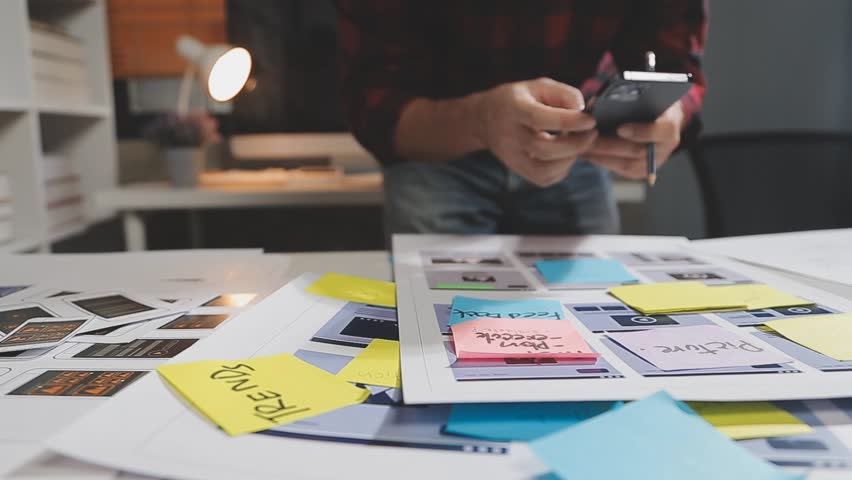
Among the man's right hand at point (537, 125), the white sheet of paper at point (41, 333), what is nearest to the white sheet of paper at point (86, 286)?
the white sheet of paper at point (41, 333)

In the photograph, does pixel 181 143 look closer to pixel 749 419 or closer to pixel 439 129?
pixel 439 129

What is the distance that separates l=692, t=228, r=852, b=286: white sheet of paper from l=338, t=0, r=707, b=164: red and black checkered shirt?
19cm

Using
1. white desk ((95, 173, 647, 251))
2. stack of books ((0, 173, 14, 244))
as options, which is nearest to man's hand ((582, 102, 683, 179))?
white desk ((95, 173, 647, 251))

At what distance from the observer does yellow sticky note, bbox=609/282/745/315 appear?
1.32 ft

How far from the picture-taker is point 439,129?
0.71 metres

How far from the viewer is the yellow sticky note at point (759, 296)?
41 centimetres

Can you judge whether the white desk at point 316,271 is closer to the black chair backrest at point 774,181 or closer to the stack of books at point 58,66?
the black chair backrest at point 774,181

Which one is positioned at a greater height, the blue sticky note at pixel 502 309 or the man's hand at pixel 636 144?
the man's hand at pixel 636 144

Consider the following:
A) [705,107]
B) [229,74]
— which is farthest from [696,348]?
[705,107]

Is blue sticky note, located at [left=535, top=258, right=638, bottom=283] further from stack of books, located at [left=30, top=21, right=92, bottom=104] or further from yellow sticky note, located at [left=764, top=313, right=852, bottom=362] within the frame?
stack of books, located at [left=30, top=21, right=92, bottom=104]

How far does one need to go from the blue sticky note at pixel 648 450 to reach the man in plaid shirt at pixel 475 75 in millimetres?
495

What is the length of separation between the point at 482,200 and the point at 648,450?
580mm

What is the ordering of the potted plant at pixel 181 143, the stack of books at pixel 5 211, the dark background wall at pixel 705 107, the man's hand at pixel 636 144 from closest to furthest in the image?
the man's hand at pixel 636 144
the stack of books at pixel 5 211
the potted plant at pixel 181 143
the dark background wall at pixel 705 107

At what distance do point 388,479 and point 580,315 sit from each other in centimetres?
22
